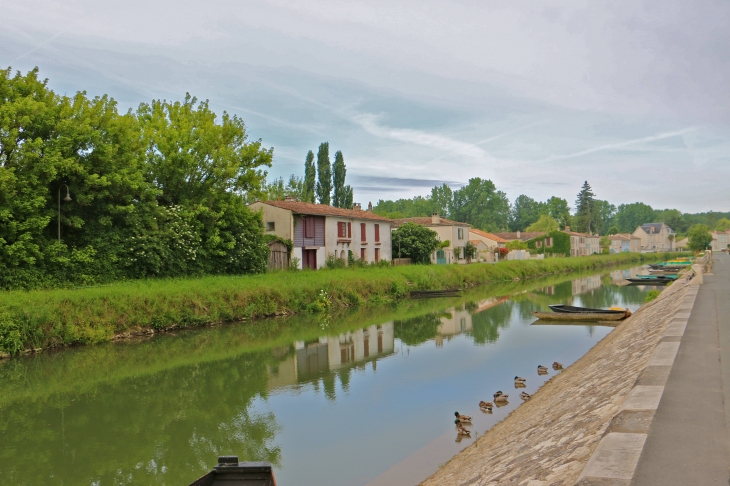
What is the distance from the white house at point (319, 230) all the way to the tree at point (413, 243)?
3.57m

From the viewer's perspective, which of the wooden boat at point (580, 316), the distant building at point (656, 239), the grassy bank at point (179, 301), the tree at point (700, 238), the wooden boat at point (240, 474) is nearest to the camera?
Answer: the wooden boat at point (240, 474)

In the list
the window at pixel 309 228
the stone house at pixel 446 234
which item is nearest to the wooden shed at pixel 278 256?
the window at pixel 309 228

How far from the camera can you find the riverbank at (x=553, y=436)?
5.69m

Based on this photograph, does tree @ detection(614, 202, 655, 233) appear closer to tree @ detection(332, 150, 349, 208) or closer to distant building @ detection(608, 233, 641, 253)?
distant building @ detection(608, 233, 641, 253)

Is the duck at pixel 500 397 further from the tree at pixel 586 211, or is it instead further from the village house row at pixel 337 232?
the tree at pixel 586 211

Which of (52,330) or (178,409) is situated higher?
(52,330)

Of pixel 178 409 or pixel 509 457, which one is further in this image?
pixel 178 409

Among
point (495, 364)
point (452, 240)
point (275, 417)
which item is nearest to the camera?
point (275, 417)

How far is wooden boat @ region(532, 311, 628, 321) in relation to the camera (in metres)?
25.9

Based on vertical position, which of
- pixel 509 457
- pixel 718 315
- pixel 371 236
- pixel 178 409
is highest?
pixel 371 236

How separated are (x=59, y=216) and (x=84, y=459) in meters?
16.1

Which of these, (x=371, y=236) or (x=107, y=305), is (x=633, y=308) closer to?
(x=371, y=236)

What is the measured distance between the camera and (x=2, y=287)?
71.1 feet

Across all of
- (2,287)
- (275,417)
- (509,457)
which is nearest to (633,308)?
(275,417)
